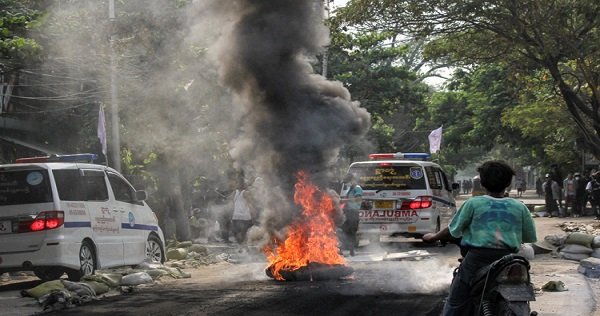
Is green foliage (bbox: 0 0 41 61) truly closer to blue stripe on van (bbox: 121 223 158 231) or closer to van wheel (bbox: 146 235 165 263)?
blue stripe on van (bbox: 121 223 158 231)

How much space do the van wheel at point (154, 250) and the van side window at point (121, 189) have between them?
81cm

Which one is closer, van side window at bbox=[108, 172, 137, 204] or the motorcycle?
the motorcycle

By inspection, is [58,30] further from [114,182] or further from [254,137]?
[254,137]

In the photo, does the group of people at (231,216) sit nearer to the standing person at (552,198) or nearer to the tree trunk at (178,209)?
the tree trunk at (178,209)

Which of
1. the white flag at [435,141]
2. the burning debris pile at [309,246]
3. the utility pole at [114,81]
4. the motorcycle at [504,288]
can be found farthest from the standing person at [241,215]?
the white flag at [435,141]

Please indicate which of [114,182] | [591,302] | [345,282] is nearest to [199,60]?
[114,182]

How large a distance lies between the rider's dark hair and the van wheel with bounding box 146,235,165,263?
29.9 feet

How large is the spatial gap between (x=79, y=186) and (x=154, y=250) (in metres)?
2.42

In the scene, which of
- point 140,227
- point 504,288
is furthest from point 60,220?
point 504,288

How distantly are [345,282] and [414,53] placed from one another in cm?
4487

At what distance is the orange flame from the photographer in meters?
11.2

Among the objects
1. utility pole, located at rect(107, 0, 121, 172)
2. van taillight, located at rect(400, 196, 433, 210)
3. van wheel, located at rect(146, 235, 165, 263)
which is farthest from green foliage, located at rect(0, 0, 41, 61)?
van taillight, located at rect(400, 196, 433, 210)

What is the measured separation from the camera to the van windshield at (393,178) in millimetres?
16719

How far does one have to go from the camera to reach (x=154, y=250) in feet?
46.0
